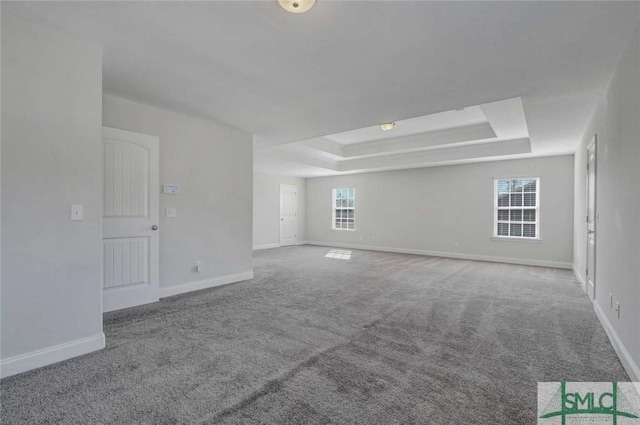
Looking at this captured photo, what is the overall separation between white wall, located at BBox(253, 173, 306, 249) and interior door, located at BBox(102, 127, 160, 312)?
17.7ft

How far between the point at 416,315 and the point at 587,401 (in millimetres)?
1623

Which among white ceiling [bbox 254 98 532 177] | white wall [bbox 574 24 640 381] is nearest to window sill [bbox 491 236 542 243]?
white ceiling [bbox 254 98 532 177]

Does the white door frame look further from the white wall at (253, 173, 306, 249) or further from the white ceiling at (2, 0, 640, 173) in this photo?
the white wall at (253, 173, 306, 249)

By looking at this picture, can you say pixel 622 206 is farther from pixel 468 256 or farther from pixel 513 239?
pixel 468 256

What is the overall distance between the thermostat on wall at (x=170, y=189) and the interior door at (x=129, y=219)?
0.54 feet

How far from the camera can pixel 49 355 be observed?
2.33 meters

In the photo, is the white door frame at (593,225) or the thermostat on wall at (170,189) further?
the thermostat on wall at (170,189)

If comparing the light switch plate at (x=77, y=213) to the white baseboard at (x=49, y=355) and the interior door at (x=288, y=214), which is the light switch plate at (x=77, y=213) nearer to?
the white baseboard at (x=49, y=355)

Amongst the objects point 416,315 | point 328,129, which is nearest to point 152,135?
point 328,129

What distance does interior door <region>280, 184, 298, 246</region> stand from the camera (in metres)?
10.2

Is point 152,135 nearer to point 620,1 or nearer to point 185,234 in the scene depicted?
point 185,234

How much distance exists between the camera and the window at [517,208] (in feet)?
22.6

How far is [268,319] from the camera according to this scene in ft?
10.8

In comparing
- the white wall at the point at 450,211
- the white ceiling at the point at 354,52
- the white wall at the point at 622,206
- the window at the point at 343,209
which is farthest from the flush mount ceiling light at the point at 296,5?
the window at the point at 343,209
